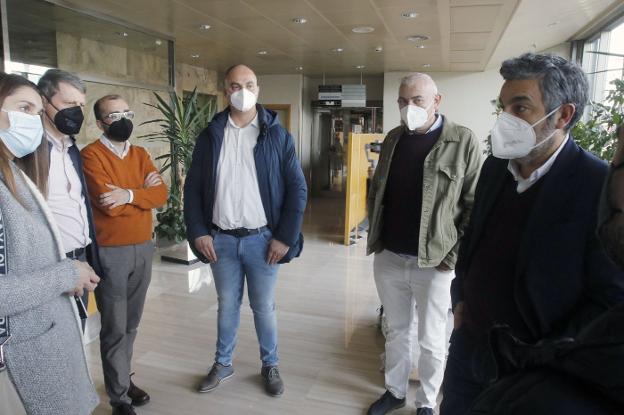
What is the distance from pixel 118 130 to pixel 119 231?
0.52 metres

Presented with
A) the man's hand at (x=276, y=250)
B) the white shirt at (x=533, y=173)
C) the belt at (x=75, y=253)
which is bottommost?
the man's hand at (x=276, y=250)

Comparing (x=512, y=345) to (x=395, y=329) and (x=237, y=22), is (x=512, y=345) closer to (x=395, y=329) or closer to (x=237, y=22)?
(x=395, y=329)

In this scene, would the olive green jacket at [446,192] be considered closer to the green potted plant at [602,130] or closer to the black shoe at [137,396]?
the green potted plant at [602,130]

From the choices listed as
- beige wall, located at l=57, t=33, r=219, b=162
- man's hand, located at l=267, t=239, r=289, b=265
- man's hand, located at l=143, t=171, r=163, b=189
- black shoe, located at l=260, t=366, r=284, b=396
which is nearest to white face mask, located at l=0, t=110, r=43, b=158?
man's hand, located at l=143, t=171, r=163, b=189

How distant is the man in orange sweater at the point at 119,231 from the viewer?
2.18 metres

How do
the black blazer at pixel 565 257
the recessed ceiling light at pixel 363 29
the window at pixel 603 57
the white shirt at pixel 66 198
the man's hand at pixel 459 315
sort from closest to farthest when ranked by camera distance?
the black blazer at pixel 565 257
the man's hand at pixel 459 315
the white shirt at pixel 66 198
the window at pixel 603 57
the recessed ceiling light at pixel 363 29

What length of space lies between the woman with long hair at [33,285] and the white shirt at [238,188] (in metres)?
0.94

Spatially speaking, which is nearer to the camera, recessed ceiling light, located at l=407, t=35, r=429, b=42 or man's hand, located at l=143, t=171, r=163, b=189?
man's hand, located at l=143, t=171, r=163, b=189

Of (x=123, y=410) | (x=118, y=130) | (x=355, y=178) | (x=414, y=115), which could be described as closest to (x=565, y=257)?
(x=414, y=115)

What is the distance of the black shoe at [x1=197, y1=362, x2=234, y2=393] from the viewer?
2.61 m

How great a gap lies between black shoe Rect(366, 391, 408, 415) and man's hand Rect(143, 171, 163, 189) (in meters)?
1.69

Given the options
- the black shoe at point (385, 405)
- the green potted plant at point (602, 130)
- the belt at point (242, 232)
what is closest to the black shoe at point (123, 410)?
the belt at point (242, 232)

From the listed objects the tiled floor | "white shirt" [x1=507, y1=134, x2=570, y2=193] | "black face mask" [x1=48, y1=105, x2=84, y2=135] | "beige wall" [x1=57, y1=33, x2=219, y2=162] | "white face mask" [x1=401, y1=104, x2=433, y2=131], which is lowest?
the tiled floor

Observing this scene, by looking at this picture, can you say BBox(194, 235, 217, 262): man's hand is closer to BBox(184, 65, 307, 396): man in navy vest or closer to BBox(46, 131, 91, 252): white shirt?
BBox(184, 65, 307, 396): man in navy vest
